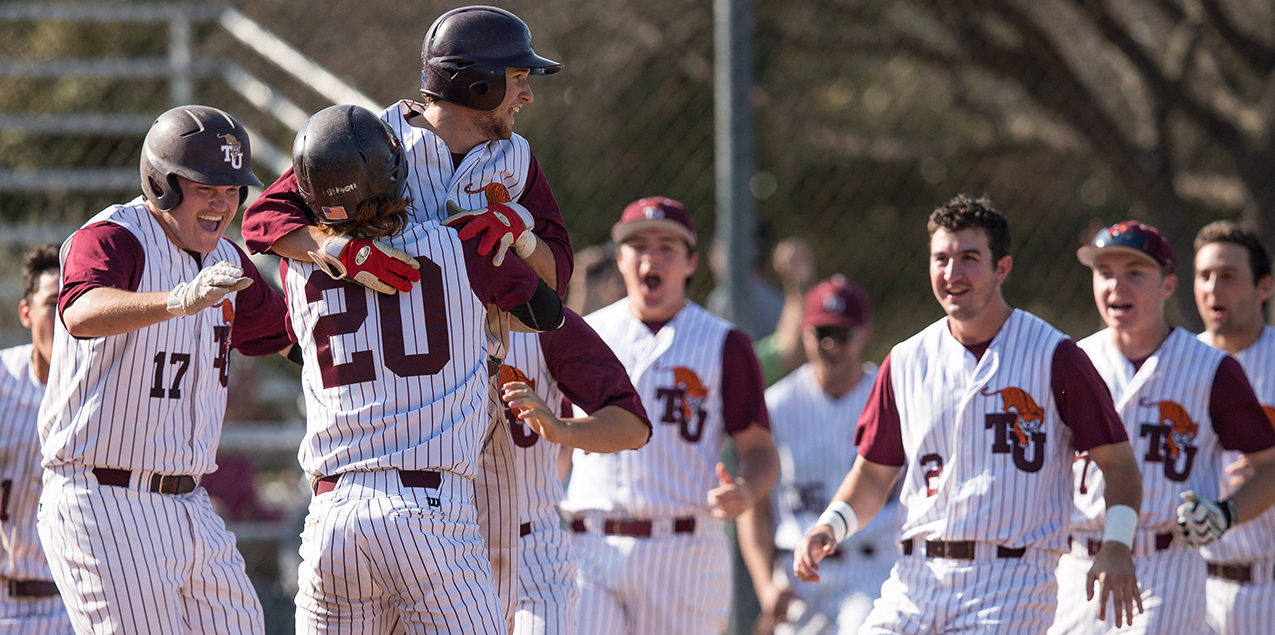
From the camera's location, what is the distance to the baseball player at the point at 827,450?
6496 millimetres

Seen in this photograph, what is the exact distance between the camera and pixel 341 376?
9.96 feet

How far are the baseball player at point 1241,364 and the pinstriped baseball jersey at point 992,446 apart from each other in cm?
118

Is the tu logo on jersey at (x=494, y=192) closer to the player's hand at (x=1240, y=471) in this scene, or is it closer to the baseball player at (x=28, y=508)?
the baseball player at (x=28, y=508)

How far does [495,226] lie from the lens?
316 centimetres

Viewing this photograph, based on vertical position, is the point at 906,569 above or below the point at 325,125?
below

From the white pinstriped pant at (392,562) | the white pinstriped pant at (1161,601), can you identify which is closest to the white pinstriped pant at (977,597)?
the white pinstriped pant at (1161,601)

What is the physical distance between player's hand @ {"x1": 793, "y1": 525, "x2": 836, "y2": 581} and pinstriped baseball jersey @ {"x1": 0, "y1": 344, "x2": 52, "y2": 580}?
2.59 metres

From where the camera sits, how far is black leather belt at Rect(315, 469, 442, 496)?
303cm

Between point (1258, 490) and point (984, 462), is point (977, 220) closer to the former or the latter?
point (984, 462)

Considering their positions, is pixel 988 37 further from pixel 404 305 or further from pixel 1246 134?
pixel 404 305

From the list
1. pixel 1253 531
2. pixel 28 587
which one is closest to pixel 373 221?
pixel 28 587

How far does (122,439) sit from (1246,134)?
21.4ft

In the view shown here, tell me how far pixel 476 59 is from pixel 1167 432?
9.62ft

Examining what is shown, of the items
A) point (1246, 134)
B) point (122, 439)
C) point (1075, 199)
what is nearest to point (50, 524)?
point (122, 439)
